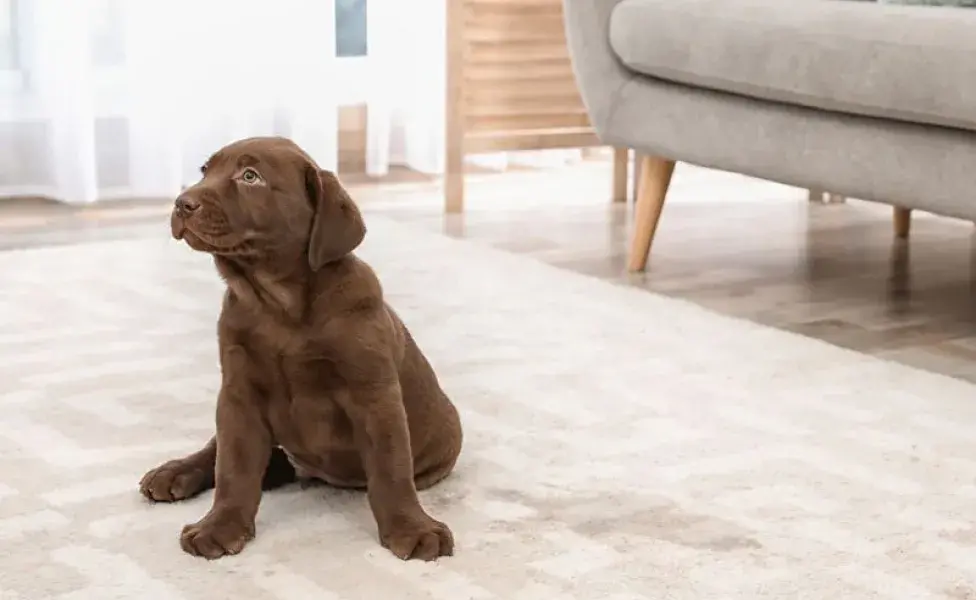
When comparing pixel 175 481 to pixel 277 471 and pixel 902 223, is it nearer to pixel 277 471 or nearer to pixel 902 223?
pixel 277 471

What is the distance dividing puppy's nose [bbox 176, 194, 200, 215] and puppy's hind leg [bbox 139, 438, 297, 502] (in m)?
0.30

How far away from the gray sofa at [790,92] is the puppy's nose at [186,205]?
1.21m

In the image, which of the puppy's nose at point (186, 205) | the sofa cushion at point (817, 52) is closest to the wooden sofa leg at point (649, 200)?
the sofa cushion at point (817, 52)

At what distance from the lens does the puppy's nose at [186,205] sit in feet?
4.12

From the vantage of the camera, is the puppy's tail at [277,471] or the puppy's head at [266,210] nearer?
the puppy's head at [266,210]

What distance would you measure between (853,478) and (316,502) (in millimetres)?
559

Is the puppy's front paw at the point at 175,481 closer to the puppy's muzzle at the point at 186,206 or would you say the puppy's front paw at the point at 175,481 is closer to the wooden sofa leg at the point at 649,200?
the puppy's muzzle at the point at 186,206

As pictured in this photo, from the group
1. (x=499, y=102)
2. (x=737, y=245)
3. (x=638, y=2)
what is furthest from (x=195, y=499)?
(x=499, y=102)

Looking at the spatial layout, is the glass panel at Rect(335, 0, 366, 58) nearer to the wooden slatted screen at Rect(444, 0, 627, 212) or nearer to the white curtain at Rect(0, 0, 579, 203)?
the white curtain at Rect(0, 0, 579, 203)

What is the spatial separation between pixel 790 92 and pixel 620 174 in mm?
1237

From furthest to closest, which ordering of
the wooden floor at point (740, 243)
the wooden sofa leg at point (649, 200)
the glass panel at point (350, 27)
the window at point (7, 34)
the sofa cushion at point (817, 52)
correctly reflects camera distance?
the glass panel at point (350, 27) → the window at point (7, 34) → the wooden sofa leg at point (649, 200) → the wooden floor at point (740, 243) → the sofa cushion at point (817, 52)

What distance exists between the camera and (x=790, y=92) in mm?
2326

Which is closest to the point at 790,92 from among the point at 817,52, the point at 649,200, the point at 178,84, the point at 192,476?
the point at 817,52

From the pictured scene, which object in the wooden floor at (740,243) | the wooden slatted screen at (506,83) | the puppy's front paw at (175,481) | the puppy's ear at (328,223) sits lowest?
the wooden floor at (740,243)
